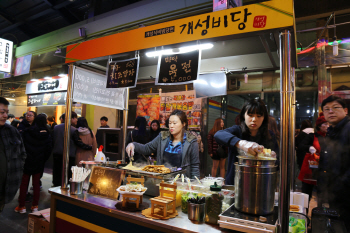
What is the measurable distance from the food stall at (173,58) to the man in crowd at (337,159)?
1.08 meters

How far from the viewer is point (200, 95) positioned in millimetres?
4629

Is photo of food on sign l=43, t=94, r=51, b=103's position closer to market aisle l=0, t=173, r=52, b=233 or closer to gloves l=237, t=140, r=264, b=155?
market aisle l=0, t=173, r=52, b=233

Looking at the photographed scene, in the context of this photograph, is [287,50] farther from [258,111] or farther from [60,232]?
[60,232]

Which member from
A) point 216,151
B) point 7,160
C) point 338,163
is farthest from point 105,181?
point 216,151

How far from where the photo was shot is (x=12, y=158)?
3.32m

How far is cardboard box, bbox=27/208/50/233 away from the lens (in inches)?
108

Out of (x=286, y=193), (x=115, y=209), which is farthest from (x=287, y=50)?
(x=115, y=209)

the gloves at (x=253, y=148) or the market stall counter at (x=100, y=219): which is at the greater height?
the gloves at (x=253, y=148)

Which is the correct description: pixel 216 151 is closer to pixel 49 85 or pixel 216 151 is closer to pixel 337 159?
pixel 337 159

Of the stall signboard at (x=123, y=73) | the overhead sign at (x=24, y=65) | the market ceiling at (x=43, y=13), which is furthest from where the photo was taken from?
the market ceiling at (x=43, y=13)

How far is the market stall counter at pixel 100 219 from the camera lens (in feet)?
5.72

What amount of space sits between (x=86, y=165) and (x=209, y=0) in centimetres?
428

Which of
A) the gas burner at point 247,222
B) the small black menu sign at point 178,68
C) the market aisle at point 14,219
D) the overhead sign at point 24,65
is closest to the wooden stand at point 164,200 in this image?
the gas burner at point 247,222

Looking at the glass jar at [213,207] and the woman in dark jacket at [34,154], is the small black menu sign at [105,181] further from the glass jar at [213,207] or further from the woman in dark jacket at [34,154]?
the woman in dark jacket at [34,154]
